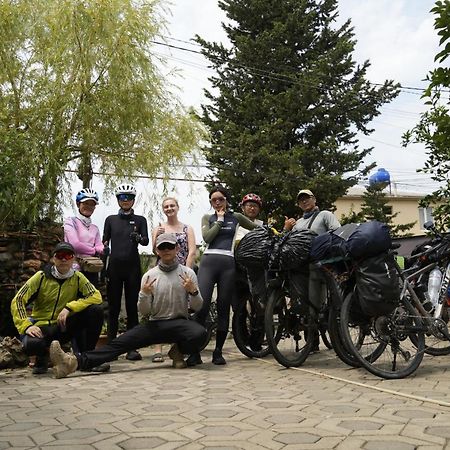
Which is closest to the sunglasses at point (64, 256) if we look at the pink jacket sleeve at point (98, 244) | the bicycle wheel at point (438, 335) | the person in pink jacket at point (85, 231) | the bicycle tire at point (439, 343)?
the person in pink jacket at point (85, 231)

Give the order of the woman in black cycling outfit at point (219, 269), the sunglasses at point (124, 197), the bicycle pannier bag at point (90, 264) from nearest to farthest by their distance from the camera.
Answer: the woman in black cycling outfit at point (219, 269) < the bicycle pannier bag at point (90, 264) < the sunglasses at point (124, 197)

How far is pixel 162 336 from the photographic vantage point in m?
5.24

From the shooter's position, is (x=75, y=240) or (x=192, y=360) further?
(x=75, y=240)

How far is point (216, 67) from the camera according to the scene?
24.2m

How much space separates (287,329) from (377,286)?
1158 millimetres

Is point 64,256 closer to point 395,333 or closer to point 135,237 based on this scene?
point 135,237

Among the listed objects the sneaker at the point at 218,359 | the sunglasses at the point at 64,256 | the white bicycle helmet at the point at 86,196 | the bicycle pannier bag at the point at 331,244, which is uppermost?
the white bicycle helmet at the point at 86,196

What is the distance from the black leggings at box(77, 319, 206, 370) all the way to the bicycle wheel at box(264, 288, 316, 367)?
68cm

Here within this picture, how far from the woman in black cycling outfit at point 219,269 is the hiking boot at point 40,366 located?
55.3 inches

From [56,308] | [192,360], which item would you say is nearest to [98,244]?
[56,308]

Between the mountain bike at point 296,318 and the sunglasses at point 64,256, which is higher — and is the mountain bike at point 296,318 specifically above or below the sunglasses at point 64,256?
below

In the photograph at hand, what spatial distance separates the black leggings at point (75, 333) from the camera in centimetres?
503

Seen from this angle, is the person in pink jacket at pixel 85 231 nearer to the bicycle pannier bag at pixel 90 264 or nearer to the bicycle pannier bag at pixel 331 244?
the bicycle pannier bag at pixel 90 264

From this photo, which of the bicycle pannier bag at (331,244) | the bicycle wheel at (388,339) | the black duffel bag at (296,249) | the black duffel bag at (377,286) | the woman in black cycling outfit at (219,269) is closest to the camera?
the black duffel bag at (377,286)
